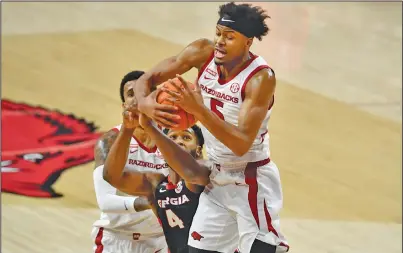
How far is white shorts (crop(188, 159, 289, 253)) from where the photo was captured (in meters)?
5.31

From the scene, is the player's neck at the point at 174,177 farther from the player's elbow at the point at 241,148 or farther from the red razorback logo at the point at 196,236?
the player's elbow at the point at 241,148

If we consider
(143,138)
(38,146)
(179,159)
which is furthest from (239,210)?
(38,146)

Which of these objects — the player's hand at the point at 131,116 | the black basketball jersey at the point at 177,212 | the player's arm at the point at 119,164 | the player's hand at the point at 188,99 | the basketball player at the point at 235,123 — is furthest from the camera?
the black basketball jersey at the point at 177,212

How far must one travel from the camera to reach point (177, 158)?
527 centimetres

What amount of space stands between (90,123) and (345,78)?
336cm

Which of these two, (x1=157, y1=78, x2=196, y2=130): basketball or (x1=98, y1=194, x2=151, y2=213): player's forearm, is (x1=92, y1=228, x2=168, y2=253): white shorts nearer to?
(x1=98, y1=194, x2=151, y2=213): player's forearm

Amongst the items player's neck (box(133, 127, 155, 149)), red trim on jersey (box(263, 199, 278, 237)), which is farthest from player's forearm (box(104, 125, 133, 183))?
red trim on jersey (box(263, 199, 278, 237))

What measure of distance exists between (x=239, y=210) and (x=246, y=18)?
1.09 metres

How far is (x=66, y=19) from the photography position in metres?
13.6

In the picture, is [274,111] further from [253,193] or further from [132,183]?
[253,193]

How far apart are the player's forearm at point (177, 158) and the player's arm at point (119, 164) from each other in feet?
0.89

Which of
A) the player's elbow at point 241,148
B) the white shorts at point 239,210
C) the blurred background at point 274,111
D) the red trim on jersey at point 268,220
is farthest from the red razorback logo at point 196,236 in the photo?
the blurred background at point 274,111

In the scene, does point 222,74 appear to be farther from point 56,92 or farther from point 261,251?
point 56,92

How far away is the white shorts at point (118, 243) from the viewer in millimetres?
6199
